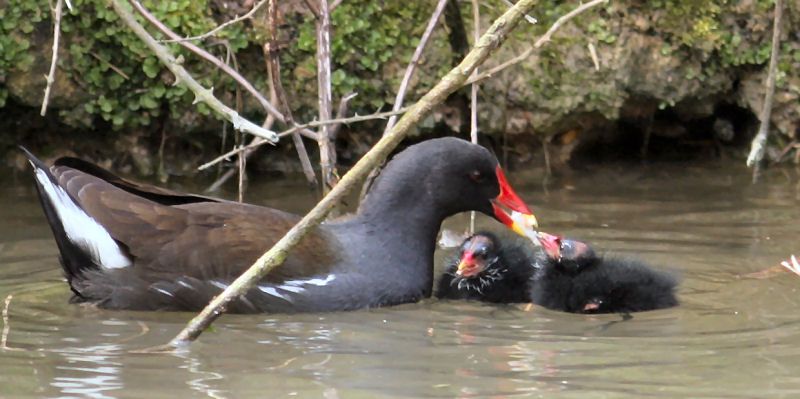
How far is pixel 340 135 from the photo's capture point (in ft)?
27.9

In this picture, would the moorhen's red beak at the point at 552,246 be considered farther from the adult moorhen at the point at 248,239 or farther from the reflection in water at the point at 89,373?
the reflection in water at the point at 89,373

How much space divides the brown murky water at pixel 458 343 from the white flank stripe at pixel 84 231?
9.5 inches

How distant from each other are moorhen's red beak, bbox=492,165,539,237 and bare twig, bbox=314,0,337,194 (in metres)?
0.96

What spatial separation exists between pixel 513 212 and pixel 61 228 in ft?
6.47

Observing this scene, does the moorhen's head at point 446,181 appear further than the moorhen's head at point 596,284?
Yes

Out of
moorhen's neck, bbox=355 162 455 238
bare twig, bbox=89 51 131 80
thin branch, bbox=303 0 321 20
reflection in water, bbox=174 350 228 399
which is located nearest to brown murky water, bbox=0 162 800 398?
reflection in water, bbox=174 350 228 399

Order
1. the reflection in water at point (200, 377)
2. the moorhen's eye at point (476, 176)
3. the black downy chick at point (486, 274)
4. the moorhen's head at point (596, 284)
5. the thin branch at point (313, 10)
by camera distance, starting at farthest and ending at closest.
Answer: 1. the thin branch at point (313, 10)
2. the moorhen's eye at point (476, 176)
3. the black downy chick at point (486, 274)
4. the moorhen's head at point (596, 284)
5. the reflection in water at point (200, 377)

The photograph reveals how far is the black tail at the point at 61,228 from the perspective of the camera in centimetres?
580

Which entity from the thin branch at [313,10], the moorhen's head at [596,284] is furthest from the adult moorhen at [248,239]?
the thin branch at [313,10]

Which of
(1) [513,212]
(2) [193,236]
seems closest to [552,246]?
(1) [513,212]

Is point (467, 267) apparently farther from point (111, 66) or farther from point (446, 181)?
point (111, 66)

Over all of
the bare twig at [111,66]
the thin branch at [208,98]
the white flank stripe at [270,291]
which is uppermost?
the bare twig at [111,66]

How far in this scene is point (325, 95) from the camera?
6918 millimetres

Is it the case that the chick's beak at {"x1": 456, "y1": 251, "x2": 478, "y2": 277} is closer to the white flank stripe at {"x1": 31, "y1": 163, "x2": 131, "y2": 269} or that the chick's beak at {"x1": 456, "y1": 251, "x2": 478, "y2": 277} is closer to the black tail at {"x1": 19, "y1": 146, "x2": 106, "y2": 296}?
the white flank stripe at {"x1": 31, "y1": 163, "x2": 131, "y2": 269}
